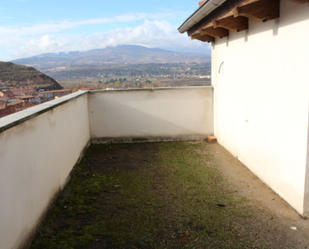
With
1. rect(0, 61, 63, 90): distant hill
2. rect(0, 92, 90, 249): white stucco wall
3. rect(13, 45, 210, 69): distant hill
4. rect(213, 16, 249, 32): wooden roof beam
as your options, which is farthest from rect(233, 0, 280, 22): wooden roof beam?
rect(13, 45, 210, 69): distant hill

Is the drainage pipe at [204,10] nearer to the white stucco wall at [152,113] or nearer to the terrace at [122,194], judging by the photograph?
the white stucco wall at [152,113]

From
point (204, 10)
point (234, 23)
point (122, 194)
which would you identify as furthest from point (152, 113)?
point (204, 10)

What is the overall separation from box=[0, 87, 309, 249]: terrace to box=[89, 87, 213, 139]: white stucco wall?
0.73 meters

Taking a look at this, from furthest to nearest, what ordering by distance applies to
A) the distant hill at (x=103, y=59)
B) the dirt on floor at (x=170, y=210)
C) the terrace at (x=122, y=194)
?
the distant hill at (x=103, y=59) < the dirt on floor at (x=170, y=210) < the terrace at (x=122, y=194)

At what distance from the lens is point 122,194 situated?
5.46 m

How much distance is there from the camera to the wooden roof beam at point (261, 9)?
457 cm

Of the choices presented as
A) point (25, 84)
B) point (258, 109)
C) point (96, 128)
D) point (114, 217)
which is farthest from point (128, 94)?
point (114, 217)

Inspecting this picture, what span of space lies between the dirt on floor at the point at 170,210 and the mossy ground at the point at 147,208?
1cm

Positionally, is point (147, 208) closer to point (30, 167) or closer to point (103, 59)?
point (30, 167)

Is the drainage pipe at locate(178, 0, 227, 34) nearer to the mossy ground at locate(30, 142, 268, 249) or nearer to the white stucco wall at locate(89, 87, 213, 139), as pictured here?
the white stucco wall at locate(89, 87, 213, 139)

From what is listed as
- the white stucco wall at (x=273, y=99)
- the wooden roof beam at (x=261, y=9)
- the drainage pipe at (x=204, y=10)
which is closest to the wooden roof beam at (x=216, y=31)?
the white stucco wall at (x=273, y=99)

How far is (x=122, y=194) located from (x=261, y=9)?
154 inches

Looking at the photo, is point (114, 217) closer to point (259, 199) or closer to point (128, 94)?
point (259, 199)

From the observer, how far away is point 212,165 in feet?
22.9
